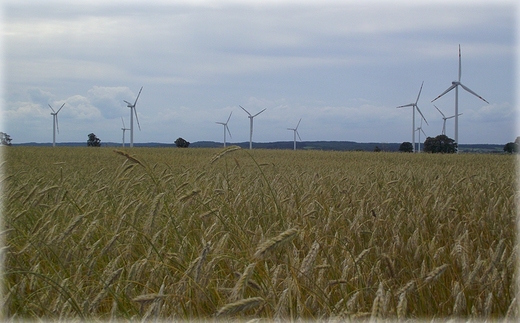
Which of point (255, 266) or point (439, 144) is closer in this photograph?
point (255, 266)

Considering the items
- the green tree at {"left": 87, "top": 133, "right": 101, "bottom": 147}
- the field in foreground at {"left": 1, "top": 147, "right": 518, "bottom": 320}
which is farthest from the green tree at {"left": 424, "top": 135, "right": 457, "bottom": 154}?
the field in foreground at {"left": 1, "top": 147, "right": 518, "bottom": 320}

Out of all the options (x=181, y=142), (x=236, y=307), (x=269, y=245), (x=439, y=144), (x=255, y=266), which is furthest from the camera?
(x=181, y=142)

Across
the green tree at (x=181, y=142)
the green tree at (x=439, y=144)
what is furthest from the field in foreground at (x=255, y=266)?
the green tree at (x=181, y=142)

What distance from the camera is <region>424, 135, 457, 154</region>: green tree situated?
58.4 metres

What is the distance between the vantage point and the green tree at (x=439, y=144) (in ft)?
192

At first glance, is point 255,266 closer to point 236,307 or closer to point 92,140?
point 236,307

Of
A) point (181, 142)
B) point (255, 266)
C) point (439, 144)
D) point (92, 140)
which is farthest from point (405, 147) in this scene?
point (255, 266)

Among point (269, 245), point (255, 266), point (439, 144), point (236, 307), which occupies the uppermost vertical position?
point (439, 144)

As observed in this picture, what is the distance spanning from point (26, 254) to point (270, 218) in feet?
8.15

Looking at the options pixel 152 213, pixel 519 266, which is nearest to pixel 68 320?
pixel 152 213

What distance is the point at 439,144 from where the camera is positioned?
59812 mm

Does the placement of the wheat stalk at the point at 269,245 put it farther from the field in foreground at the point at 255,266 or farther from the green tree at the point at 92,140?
the green tree at the point at 92,140

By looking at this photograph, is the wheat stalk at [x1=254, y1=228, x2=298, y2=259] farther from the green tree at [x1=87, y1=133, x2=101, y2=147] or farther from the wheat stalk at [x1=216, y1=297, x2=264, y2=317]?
the green tree at [x1=87, y1=133, x2=101, y2=147]

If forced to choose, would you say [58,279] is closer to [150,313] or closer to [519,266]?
[150,313]
